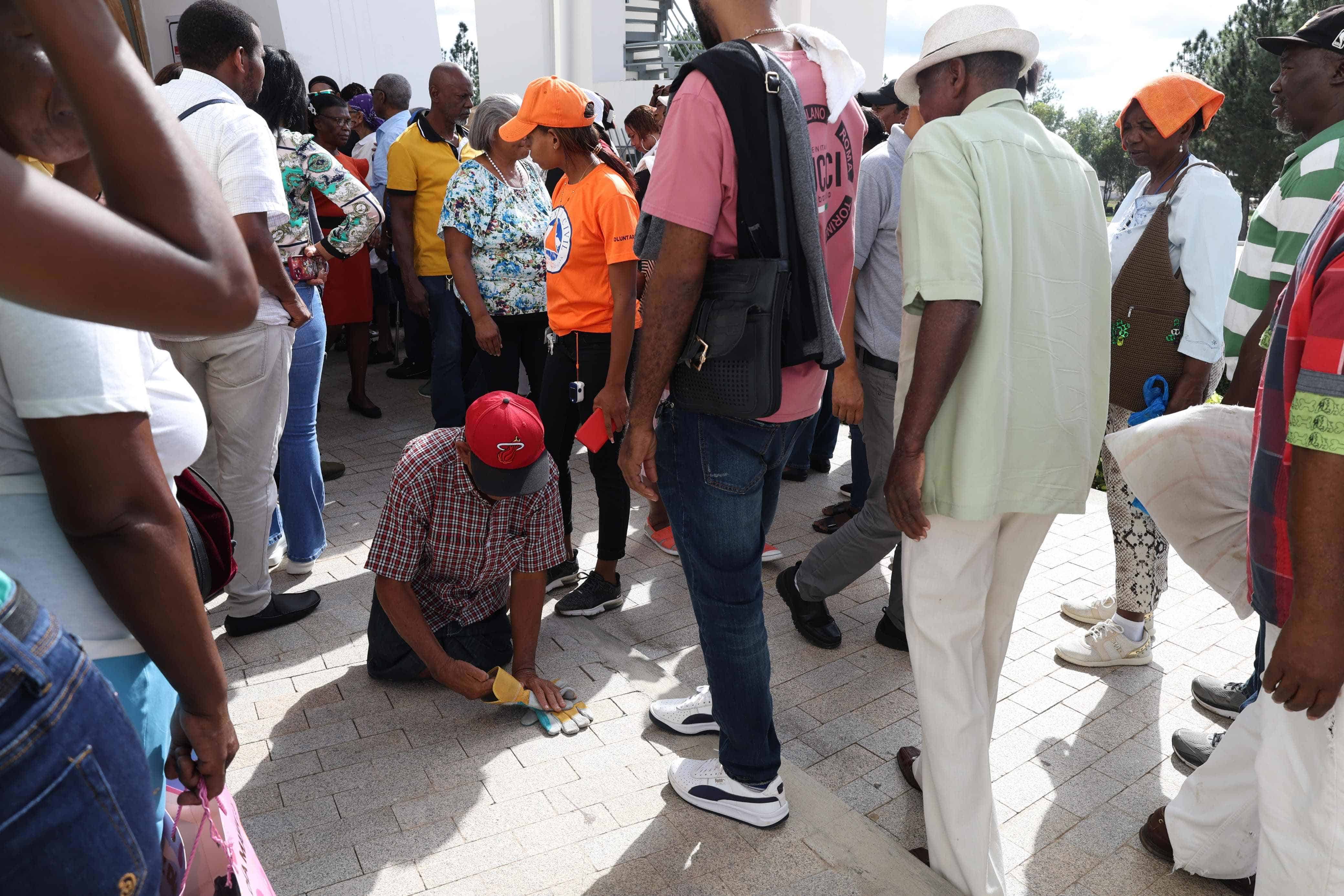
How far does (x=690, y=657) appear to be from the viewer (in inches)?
141

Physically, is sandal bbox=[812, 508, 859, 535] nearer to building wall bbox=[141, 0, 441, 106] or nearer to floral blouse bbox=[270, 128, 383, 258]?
floral blouse bbox=[270, 128, 383, 258]

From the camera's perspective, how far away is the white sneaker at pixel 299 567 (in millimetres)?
4133

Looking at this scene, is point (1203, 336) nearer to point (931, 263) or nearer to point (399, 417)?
point (931, 263)

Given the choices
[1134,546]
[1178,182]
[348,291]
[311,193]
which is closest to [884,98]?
[1178,182]

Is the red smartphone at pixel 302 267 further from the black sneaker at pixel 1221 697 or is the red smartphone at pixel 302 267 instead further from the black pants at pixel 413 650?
the black sneaker at pixel 1221 697

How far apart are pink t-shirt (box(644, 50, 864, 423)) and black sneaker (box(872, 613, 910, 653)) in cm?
150

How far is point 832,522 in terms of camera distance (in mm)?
4965

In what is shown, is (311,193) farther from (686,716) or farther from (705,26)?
(686,716)

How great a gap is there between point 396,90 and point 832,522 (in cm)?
529

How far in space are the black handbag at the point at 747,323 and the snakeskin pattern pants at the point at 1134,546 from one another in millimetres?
1870

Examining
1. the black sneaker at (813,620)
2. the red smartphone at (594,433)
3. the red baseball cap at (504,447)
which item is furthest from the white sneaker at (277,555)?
the black sneaker at (813,620)

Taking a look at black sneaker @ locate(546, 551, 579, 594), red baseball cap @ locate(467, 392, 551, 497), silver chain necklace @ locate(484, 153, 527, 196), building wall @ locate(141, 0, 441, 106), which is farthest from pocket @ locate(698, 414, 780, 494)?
building wall @ locate(141, 0, 441, 106)

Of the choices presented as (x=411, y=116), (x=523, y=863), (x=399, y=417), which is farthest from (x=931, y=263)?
(x=411, y=116)

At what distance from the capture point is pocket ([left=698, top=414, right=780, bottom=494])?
2.35 meters
